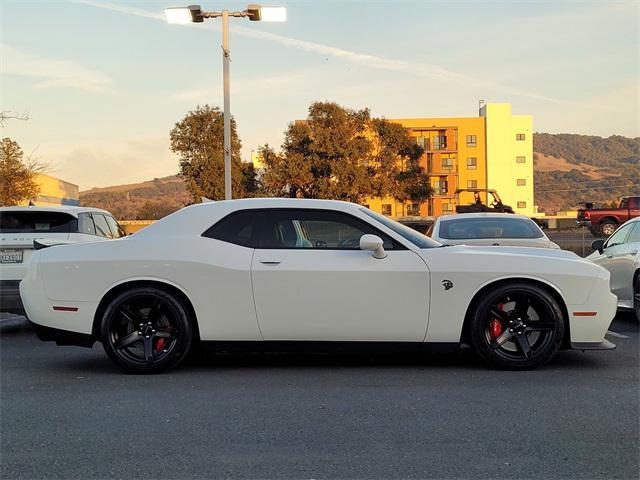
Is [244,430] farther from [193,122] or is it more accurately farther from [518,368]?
[193,122]

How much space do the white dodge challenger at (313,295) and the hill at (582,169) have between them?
104 metres

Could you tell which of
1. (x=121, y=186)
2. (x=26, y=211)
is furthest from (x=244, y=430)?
(x=121, y=186)

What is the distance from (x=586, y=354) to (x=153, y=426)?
4244mm

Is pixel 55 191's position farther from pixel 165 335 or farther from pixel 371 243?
pixel 371 243

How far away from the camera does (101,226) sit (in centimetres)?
971

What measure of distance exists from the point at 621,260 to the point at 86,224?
6837mm

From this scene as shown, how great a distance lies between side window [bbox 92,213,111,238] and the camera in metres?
9.54

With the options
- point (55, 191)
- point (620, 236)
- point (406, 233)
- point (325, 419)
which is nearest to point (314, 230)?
point (406, 233)

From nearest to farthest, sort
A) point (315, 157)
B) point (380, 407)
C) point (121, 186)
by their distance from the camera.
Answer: point (380, 407) → point (315, 157) → point (121, 186)

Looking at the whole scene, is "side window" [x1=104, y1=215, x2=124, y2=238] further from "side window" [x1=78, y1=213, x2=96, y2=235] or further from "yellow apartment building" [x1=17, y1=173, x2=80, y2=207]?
"yellow apartment building" [x1=17, y1=173, x2=80, y2=207]

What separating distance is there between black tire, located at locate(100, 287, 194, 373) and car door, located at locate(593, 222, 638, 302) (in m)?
5.60

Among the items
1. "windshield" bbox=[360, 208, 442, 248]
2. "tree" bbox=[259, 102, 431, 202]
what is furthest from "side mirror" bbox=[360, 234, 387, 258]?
"tree" bbox=[259, 102, 431, 202]

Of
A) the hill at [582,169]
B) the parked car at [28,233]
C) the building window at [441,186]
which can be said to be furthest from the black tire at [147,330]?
the hill at [582,169]

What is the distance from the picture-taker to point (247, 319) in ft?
19.6
